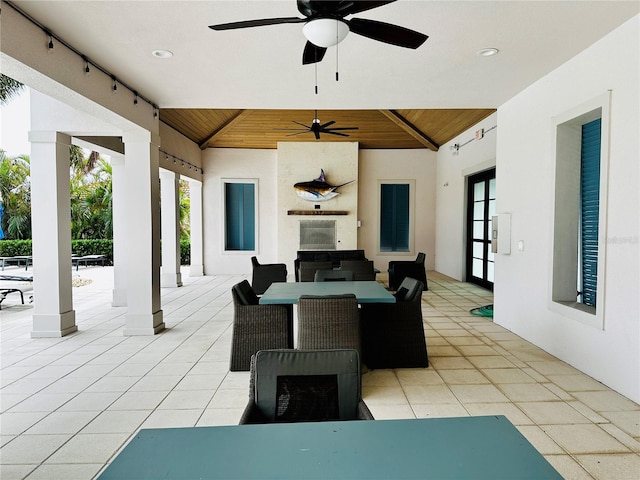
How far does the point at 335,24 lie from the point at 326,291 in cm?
237

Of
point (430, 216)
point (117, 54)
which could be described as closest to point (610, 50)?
point (117, 54)

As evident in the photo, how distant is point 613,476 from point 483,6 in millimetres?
2997

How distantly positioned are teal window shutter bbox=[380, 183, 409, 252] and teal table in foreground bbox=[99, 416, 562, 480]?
9.41 m

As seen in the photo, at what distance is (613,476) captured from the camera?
2014 millimetres

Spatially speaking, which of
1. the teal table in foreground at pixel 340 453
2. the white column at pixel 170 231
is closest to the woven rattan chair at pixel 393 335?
the teal table in foreground at pixel 340 453

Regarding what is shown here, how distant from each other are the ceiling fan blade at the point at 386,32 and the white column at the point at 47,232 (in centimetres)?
412

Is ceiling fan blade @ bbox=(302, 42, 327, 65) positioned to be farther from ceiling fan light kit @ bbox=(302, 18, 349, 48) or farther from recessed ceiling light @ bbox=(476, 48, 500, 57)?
recessed ceiling light @ bbox=(476, 48, 500, 57)

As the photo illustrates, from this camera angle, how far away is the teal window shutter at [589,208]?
139 inches

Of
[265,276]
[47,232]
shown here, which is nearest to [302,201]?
[265,276]

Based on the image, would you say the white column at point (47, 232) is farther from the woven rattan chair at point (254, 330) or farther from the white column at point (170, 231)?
the white column at point (170, 231)

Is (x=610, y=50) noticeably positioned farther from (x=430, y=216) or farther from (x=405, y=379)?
(x=430, y=216)

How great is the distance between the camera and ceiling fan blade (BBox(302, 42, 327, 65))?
2.65 m

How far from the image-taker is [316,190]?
31.8ft

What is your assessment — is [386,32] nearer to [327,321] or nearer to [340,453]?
[327,321]
